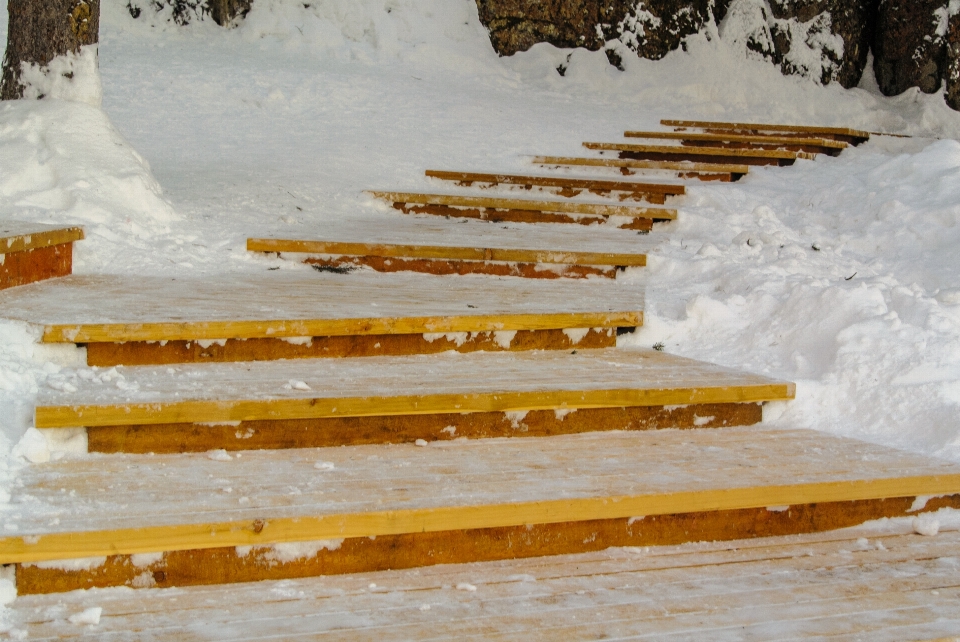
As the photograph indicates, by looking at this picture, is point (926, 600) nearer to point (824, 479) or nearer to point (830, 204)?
point (824, 479)

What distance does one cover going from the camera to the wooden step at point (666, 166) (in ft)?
18.2

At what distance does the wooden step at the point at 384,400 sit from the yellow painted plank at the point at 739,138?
12.4ft

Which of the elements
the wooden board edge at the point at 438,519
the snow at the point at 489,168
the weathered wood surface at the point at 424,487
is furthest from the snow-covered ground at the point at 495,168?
the wooden board edge at the point at 438,519

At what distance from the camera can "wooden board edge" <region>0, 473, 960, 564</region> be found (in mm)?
1772

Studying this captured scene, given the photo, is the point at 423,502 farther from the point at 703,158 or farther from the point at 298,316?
the point at 703,158

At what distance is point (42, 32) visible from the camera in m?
4.13

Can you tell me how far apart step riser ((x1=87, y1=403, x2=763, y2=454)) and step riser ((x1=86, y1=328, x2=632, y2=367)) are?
0.47m

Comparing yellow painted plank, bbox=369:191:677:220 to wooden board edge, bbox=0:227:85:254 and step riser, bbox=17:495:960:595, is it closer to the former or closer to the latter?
wooden board edge, bbox=0:227:85:254

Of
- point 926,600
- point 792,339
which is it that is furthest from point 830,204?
point 926,600

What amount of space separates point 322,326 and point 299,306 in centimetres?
23

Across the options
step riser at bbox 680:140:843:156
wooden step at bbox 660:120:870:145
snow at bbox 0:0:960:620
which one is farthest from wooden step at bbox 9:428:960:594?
wooden step at bbox 660:120:870:145

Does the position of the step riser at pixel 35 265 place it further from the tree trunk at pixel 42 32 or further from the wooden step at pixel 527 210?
the wooden step at pixel 527 210

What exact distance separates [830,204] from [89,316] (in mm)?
3516

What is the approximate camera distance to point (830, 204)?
15.6 feet
